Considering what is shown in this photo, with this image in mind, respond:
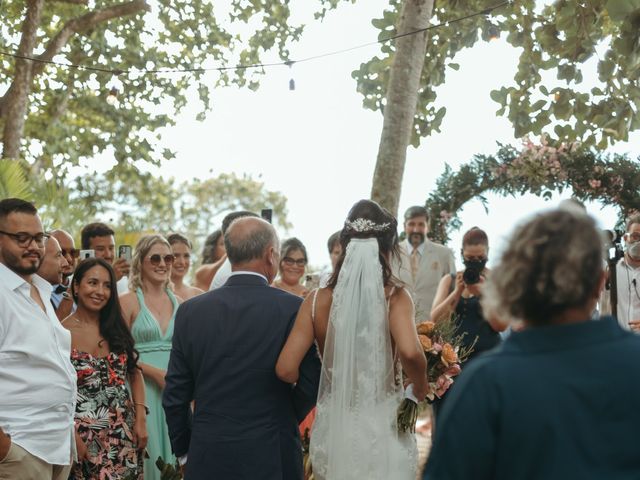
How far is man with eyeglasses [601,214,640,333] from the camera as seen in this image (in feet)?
25.5

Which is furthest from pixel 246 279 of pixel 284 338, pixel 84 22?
pixel 84 22

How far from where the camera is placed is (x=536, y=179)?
10.8 metres

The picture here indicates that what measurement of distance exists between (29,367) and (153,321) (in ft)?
7.02

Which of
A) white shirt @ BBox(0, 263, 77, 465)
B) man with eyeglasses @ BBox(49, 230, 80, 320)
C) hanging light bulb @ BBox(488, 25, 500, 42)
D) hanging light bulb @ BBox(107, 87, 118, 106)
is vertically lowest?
white shirt @ BBox(0, 263, 77, 465)

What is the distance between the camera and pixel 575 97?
390 inches

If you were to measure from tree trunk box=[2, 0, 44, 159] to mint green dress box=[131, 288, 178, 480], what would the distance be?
10.3 meters

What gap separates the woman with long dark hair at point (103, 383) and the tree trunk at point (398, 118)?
402 centimetres

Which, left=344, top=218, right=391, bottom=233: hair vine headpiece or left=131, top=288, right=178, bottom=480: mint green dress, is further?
left=131, top=288, right=178, bottom=480: mint green dress

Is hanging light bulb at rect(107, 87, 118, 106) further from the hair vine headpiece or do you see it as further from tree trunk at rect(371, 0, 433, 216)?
the hair vine headpiece

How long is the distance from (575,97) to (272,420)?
6.15 metres

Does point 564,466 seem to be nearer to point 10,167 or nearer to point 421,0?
point 421,0

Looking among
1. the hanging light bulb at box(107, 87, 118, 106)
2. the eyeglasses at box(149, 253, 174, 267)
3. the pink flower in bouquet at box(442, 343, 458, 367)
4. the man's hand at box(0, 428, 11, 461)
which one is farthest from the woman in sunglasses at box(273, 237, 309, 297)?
the hanging light bulb at box(107, 87, 118, 106)

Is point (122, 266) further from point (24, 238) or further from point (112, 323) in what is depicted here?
point (24, 238)

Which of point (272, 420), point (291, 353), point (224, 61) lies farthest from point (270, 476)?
point (224, 61)
